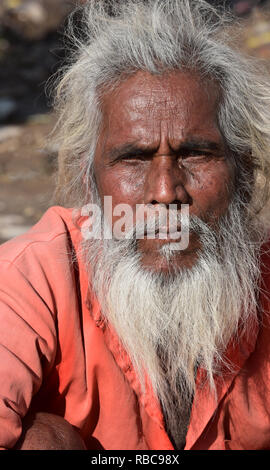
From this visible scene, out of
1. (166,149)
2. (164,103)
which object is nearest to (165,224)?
(166,149)

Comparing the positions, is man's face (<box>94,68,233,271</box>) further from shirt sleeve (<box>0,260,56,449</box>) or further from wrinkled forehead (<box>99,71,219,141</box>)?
shirt sleeve (<box>0,260,56,449</box>)

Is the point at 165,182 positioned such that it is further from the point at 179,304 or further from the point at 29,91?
the point at 29,91

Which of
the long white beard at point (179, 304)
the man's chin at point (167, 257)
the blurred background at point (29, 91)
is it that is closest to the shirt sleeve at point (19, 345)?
the long white beard at point (179, 304)

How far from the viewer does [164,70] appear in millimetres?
2729

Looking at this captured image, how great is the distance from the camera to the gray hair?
2.81m

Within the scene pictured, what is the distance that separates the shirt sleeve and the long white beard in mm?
263

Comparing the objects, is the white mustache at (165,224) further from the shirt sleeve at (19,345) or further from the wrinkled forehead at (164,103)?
the shirt sleeve at (19,345)

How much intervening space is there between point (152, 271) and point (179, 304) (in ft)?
0.50

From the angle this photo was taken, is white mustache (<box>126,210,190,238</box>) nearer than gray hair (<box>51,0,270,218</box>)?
Yes

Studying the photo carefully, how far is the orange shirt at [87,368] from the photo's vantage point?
8.68 feet

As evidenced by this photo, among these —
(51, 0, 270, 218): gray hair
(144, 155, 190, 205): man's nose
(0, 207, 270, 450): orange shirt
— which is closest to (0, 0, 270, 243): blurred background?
(51, 0, 270, 218): gray hair
